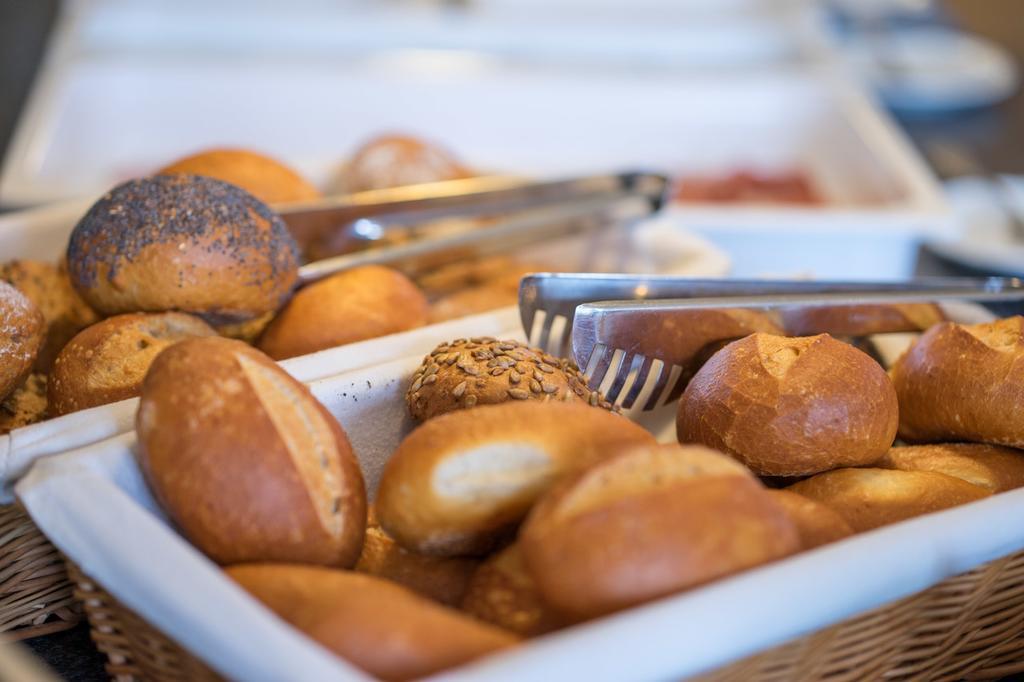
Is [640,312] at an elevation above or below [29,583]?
above

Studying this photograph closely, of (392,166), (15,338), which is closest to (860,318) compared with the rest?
(392,166)

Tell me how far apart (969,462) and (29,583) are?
33.6 inches

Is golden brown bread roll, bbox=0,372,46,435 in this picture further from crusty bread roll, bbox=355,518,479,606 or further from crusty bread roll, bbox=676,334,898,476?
crusty bread roll, bbox=676,334,898,476

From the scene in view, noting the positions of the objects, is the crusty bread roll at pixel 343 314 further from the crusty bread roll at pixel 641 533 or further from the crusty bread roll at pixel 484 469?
the crusty bread roll at pixel 641 533

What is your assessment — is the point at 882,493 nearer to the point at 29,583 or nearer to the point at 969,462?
the point at 969,462

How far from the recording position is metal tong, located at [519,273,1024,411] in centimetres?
94

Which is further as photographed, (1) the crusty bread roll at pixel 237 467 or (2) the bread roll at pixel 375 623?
(1) the crusty bread roll at pixel 237 467

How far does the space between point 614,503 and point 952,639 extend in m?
Answer: 0.35

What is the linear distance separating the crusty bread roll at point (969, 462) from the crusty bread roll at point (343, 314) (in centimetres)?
52

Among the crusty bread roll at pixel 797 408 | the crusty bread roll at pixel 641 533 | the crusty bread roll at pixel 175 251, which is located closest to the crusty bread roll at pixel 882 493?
the crusty bread roll at pixel 797 408

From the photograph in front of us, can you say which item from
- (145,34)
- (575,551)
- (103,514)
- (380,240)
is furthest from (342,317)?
(145,34)

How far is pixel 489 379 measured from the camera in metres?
0.84

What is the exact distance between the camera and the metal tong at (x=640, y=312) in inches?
36.8

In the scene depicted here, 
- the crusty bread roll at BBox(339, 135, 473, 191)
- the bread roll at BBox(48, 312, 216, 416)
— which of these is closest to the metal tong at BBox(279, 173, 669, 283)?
the crusty bread roll at BBox(339, 135, 473, 191)
